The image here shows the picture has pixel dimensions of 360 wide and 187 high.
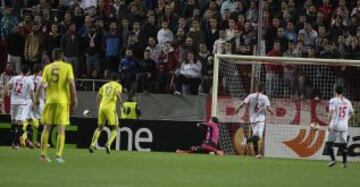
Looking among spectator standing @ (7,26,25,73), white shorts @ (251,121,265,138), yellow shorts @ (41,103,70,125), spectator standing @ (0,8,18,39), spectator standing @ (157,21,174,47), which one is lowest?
white shorts @ (251,121,265,138)

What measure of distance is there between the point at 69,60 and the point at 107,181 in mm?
14614

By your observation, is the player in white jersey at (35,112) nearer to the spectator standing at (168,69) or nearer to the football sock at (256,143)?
the spectator standing at (168,69)

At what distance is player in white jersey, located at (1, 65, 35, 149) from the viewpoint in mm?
24391

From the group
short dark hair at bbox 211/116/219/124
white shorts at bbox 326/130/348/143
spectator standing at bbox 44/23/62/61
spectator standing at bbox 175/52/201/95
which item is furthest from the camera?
spectator standing at bbox 44/23/62/61

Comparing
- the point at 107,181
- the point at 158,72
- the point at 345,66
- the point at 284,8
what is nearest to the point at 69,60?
the point at 158,72

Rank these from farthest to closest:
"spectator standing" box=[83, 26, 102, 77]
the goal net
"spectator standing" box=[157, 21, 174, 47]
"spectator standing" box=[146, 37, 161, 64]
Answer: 1. "spectator standing" box=[83, 26, 102, 77]
2. "spectator standing" box=[157, 21, 174, 47]
3. "spectator standing" box=[146, 37, 161, 64]
4. the goal net

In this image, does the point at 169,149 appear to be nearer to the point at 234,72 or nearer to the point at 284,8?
the point at 234,72

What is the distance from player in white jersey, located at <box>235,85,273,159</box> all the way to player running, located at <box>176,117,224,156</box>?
73 cm

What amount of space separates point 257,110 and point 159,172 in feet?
26.4

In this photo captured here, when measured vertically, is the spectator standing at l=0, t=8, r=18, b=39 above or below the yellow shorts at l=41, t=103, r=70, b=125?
above

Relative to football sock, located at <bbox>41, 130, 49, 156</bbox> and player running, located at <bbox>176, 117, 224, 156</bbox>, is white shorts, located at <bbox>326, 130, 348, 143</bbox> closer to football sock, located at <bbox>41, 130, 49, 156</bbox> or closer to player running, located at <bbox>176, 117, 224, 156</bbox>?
player running, located at <bbox>176, 117, 224, 156</bbox>

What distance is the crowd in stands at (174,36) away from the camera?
26125 mm

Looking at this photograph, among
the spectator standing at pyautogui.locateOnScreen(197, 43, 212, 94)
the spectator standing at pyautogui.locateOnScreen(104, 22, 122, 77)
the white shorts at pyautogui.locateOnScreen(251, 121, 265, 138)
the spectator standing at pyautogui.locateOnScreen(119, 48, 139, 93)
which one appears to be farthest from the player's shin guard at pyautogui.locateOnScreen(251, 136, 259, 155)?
the spectator standing at pyautogui.locateOnScreen(104, 22, 122, 77)

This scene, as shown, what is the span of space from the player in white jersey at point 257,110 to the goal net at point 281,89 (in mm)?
973
